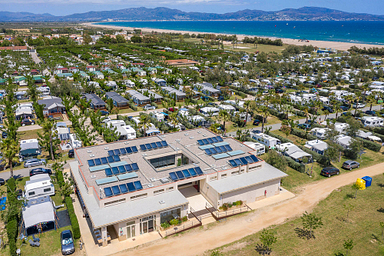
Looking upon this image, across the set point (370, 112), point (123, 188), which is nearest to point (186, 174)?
point (123, 188)

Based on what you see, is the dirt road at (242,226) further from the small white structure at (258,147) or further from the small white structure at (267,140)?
the small white structure at (267,140)

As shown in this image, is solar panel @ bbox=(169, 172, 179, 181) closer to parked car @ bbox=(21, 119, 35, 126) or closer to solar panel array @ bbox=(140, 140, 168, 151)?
solar panel array @ bbox=(140, 140, 168, 151)

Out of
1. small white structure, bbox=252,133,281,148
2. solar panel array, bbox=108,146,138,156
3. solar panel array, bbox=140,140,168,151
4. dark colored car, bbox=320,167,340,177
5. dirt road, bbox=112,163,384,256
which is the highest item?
solar panel array, bbox=140,140,168,151

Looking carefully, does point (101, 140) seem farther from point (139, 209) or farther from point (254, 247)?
point (254, 247)

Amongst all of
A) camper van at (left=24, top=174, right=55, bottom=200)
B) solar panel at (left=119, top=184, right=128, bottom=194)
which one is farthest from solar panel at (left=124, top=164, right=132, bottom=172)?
camper van at (left=24, top=174, right=55, bottom=200)

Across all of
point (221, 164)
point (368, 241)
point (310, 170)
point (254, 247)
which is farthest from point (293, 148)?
point (254, 247)

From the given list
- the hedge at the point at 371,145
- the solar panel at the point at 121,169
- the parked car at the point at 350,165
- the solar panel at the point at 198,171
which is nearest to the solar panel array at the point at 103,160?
the solar panel at the point at 121,169
